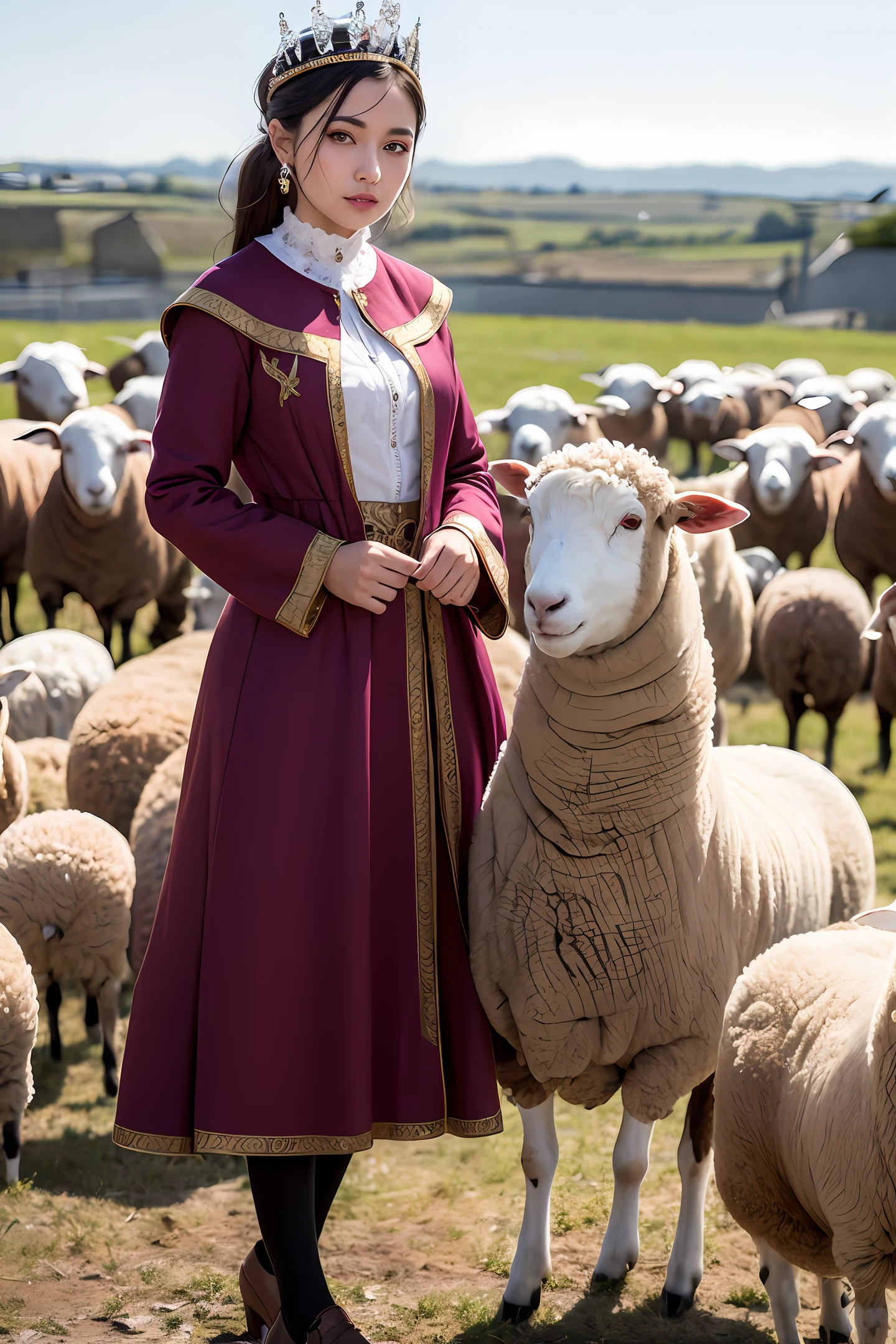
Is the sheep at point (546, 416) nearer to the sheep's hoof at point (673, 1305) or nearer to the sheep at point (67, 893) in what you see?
the sheep at point (67, 893)

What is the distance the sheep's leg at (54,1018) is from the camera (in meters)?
4.29

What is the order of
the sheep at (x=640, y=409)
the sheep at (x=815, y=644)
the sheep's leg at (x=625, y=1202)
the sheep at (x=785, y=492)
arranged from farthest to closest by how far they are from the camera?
the sheep at (x=640, y=409) < the sheep at (x=785, y=492) < the sheep at (x=815, y=644) < the sheep's leg at (x=625, y=1202)

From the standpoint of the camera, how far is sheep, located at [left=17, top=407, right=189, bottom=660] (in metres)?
7.49

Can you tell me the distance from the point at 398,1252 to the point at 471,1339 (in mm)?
504

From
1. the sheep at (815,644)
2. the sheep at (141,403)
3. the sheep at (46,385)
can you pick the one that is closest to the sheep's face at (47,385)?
the sheep at (46,385)

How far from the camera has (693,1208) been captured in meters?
2.79

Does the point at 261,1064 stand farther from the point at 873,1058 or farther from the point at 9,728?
the point at 9,728

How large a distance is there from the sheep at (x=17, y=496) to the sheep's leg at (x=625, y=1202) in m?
6.27

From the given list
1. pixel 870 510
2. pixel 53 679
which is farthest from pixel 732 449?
pixel 53 679

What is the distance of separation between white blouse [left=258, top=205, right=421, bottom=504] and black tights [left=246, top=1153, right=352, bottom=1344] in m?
1.17

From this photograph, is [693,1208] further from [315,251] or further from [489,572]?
[315,251]

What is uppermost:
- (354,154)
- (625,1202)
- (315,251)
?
(354,154)

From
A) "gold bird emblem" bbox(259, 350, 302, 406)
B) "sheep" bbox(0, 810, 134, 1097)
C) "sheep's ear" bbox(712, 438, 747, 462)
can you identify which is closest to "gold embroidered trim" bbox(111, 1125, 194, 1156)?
"gold bird emblem" bbox(259, 350, 302, 406)

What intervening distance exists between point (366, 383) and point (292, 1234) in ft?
4.81
